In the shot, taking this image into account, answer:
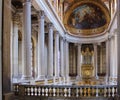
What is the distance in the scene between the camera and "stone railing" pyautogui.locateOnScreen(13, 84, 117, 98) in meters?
9.85

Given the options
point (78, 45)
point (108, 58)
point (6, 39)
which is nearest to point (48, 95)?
point (6, 39)

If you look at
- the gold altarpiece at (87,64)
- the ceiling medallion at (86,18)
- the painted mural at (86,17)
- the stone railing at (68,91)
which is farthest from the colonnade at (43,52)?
the stone railing at (68,91)

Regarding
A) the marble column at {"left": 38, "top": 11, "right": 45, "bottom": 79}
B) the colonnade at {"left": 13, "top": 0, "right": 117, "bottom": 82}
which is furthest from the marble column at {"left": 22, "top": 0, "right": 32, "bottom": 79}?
the marble column at {"left": 38, "top": 11, "right": 45, "bottom": 79}

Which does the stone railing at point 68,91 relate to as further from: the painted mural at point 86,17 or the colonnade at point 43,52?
the painted mural at point 86,17

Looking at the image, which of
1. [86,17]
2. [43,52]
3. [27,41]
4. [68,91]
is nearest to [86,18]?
[86,17]

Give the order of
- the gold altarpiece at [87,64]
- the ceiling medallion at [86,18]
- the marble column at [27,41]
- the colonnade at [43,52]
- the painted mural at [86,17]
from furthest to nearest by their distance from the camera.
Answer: the painted mural at [86,17] < the ceiling medallion at [86,18] < the gold altarpiece at [87,64] < the colonnade at [43,52] < the marble column at [27,41]

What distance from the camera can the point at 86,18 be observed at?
38875 millimetres

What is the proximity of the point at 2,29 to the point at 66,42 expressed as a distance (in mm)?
32420

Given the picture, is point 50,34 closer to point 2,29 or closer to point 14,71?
point 14,71

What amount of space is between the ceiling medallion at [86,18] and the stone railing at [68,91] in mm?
27492

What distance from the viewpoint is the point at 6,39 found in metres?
5.33

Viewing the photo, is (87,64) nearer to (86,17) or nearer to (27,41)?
(86,17)

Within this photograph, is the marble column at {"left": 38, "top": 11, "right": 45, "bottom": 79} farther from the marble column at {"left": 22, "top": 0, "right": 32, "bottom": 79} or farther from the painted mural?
the painted mural

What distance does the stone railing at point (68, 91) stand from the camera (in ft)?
32.3
